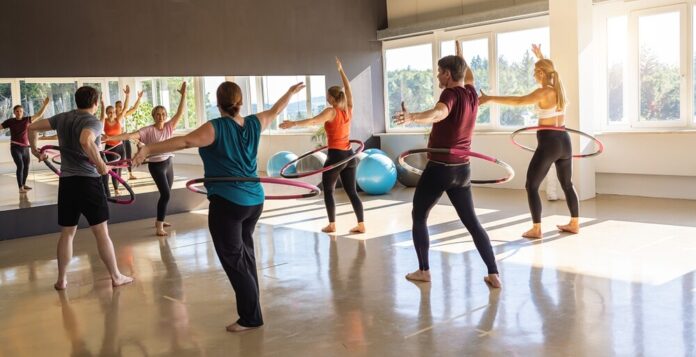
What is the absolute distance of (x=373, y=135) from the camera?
39.5ft

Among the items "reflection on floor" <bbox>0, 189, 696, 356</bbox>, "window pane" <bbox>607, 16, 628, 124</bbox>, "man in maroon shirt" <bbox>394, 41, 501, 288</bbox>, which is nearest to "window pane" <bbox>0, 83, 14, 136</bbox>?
"reflection on floor" <bbox>0, 189, 696, 356</bbox>

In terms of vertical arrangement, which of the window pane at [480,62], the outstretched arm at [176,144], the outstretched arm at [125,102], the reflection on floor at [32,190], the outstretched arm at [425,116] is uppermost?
the window pane at [480,62]

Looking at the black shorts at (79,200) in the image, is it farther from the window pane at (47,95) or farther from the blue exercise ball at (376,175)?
the blue exercise ball at (376,175)

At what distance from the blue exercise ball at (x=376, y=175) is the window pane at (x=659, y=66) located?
3.53 m

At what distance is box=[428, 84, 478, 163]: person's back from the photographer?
4.67 meters

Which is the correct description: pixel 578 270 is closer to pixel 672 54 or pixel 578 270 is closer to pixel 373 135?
pixel 672 54

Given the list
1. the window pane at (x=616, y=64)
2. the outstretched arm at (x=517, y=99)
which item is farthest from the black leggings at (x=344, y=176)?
the window pane at (x=616, y=64)

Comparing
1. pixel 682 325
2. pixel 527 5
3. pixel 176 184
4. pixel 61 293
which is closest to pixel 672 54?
pixel 527 5

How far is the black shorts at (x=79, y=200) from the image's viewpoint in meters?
5.06

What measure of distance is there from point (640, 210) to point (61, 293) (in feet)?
19.9

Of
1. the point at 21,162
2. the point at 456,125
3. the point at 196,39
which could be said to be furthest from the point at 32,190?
the point at 456,125

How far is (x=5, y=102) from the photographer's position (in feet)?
25.4

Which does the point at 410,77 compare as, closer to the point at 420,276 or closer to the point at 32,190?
the point at 32,190

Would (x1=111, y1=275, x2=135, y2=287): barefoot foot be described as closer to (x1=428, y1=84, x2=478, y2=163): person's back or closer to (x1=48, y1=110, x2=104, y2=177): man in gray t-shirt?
(x1=48, y1=110, x2=104, y2=177): man in gray t-shirt
